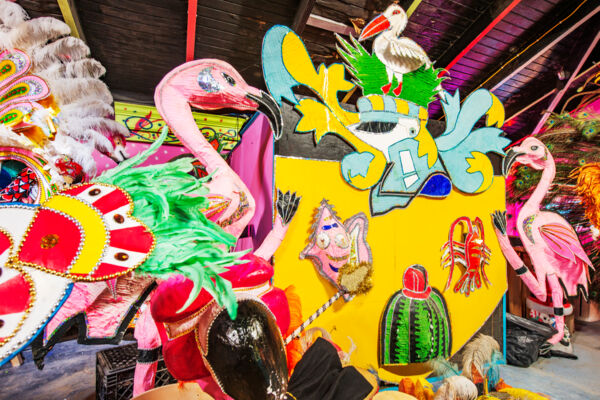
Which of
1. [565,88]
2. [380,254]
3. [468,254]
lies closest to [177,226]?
[380,254]

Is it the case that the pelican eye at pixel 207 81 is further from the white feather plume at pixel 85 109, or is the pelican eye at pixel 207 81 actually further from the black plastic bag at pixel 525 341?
the black plastic bag at pixel 525 341

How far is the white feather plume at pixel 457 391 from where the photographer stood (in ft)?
4.62

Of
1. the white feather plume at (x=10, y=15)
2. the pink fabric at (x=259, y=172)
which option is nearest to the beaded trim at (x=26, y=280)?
the pink fabric at (x=259, y=172)

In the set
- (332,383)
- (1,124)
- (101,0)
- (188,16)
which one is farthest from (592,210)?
(101,0)

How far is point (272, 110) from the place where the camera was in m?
1.82

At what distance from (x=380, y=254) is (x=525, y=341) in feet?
6.51

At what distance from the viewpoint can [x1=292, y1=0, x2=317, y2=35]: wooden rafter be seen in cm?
262

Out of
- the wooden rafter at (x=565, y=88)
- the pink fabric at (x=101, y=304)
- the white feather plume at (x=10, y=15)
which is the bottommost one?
the pink fabric at (x=101, y=304)

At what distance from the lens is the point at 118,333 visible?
2.76 feet

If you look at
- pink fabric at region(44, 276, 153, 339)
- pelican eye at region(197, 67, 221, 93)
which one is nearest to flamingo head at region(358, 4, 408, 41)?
pelican eye at region(197, 67, 221, 93)

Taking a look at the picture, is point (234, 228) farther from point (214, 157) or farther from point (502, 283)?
point (502, 283)

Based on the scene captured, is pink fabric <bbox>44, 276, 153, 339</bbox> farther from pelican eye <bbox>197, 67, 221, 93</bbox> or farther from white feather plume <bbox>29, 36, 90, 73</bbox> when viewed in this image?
white feather plume <bbox>29, 36, 90, 73</bbox>

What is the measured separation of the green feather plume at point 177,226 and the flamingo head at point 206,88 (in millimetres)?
921

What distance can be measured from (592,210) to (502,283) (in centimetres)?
176
